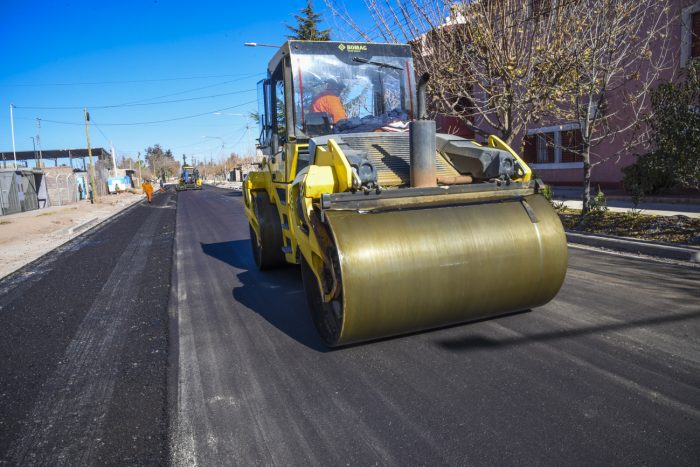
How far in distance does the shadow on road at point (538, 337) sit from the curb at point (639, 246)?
8.70ft

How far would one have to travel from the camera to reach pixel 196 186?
50.0m

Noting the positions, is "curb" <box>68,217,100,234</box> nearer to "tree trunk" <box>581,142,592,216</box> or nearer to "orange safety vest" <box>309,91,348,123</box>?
"orange safety vest" <box>309,91,348,123</box>

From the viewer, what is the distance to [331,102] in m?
5.89

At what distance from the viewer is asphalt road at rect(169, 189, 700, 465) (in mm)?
2666

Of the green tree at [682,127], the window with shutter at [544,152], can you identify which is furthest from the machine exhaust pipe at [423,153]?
the window with shutter at [544,152]

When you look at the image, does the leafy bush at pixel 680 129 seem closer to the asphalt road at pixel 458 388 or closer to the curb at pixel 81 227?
the asphalt road at pixel 458 388

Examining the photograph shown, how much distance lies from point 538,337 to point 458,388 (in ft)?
3.81

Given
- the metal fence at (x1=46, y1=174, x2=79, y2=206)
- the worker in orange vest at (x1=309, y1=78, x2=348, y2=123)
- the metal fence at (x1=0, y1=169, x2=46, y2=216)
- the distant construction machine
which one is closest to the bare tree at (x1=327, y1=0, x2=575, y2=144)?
the worker in orange vest at (x1=309, y1=78, x2=348, y2=123)

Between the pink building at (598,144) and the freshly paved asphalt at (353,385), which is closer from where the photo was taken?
the freshly paved asphalt at (353,385)

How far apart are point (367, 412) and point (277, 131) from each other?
160 inches

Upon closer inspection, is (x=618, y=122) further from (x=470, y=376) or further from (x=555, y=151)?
(x=470, y=376)

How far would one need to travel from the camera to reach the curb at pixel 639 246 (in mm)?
6573

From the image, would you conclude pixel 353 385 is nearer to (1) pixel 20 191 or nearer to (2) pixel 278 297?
(2) pixel 278 297

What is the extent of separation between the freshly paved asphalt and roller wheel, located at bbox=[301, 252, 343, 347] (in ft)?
0.51
